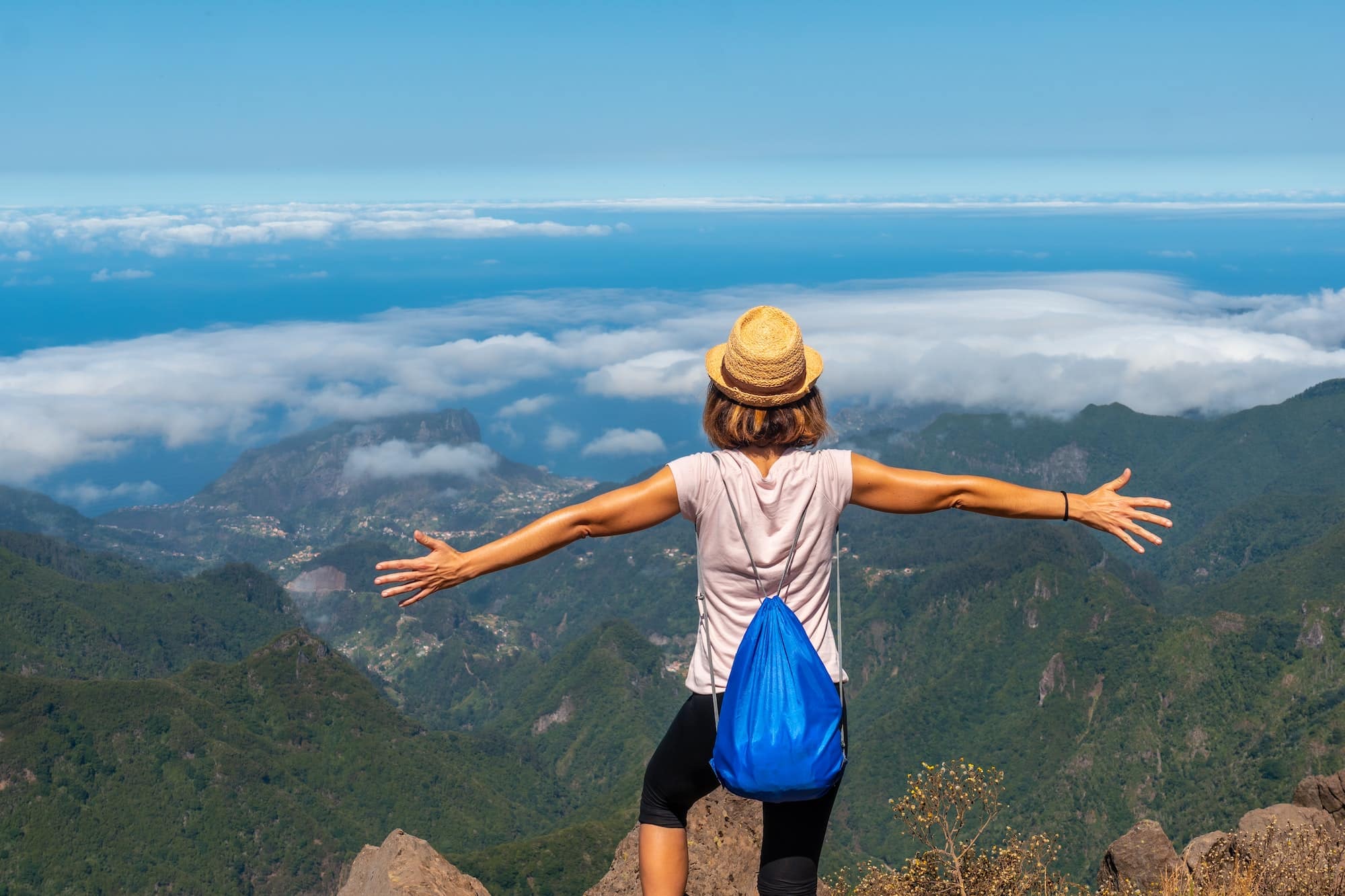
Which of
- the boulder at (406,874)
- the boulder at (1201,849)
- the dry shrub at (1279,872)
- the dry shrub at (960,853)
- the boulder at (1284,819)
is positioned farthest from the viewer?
the boulder at (1284,819)

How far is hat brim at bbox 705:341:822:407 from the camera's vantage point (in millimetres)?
4719

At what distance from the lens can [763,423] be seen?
15.6 feet

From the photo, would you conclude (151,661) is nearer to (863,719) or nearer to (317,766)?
(317,766)

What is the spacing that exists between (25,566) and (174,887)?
3961 inches

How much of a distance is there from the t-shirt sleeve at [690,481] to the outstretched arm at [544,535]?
0.03 m

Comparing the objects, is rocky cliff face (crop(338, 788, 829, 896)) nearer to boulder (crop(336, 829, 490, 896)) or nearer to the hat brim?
boulder (crop(336, 829, 490, 896))

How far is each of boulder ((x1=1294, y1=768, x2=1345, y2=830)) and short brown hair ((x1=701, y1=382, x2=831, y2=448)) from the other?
21628 millimetres

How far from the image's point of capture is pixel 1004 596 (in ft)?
594

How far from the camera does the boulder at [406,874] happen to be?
10.1 metres

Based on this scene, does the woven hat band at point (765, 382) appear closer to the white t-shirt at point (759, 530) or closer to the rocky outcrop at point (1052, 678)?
the white t-shirt at point (759, 530)

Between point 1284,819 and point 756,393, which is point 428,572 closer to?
point 756,393

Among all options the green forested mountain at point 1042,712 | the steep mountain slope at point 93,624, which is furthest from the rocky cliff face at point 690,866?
the steep mountain slope at point 93,624

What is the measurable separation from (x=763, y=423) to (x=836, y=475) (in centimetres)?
44

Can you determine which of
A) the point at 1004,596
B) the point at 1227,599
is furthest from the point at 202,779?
the point at 1227,599
